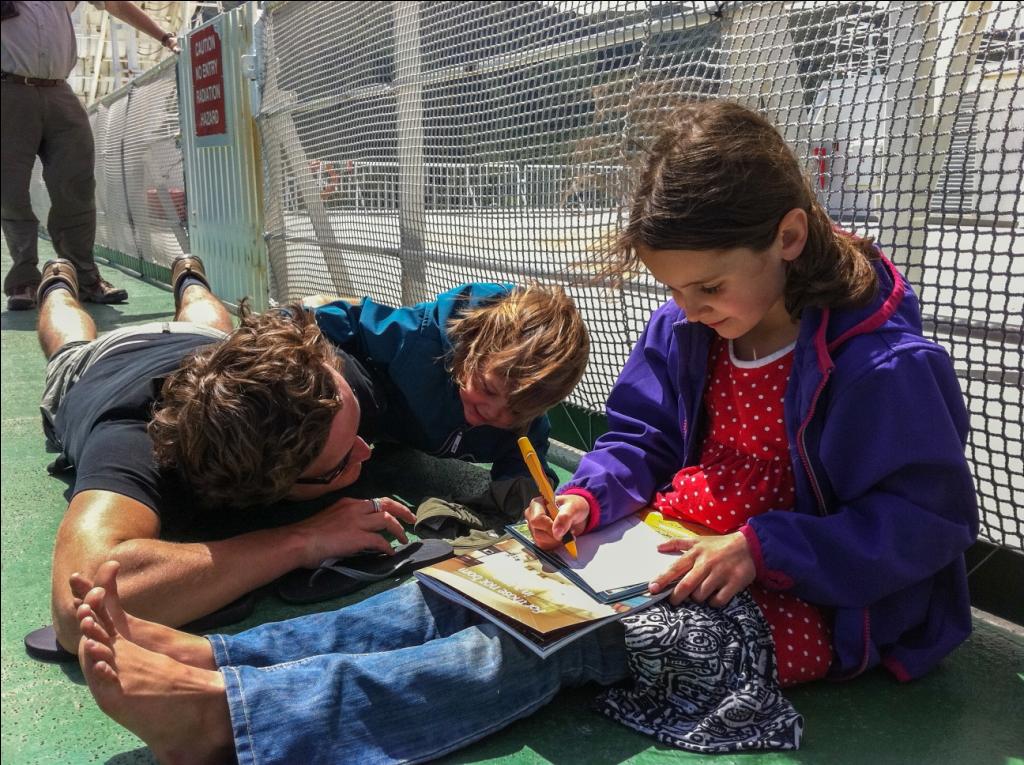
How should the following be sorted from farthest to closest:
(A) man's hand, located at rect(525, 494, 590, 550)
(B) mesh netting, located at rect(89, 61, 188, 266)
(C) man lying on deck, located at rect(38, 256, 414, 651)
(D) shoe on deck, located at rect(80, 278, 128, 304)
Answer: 1. (B) mesh netting, located at rect(89, 61, 188, 266)
2. (D) shoe on deck, located at rect(80, 278, 128, 304)
3. (C) man lying on deck, located at rect(38, 256, 414, 651)
4. (A) man's hand, located at rect(525, 494, 590, 550)

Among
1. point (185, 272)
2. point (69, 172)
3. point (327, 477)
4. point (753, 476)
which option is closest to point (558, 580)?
point (753, 476)

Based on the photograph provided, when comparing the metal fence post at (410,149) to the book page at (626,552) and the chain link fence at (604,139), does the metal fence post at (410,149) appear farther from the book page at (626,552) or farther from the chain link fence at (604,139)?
the book page at (626,552)

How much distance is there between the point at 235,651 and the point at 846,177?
72.4 inches

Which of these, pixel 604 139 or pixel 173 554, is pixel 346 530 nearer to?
pixel 173 554

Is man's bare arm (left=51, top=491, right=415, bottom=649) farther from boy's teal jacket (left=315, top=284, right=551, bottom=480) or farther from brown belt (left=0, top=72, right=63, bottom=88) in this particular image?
brown belt (left=0, top=72, right=63, bottom=88)

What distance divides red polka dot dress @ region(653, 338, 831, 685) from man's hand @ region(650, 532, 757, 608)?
0.12 metres

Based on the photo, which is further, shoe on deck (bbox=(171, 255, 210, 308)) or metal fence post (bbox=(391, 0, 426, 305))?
shoe on deck (bbox=(171, 255, 210, 308))

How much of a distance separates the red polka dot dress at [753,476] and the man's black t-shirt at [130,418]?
3.67ft

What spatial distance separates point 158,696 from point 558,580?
715 millimetres

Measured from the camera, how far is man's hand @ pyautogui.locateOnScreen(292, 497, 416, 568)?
222 cm

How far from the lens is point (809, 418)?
1687 mm

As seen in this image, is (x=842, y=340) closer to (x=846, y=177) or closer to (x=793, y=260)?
(x=793, y=260)

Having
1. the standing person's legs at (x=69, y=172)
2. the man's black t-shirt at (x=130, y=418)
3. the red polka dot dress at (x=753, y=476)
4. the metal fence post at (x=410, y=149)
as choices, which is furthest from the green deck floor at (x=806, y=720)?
the standing person's legs at (x=69, y=172)

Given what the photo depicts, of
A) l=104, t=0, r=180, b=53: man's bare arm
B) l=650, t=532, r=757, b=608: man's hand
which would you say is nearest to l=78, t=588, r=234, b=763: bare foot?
l=650, t=532, r=757, b=608: man's hand
